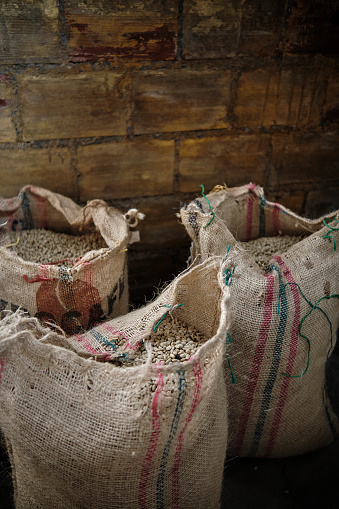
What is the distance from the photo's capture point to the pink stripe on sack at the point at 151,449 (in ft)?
3.42

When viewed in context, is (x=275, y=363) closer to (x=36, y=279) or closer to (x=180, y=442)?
(x=180, y=442)

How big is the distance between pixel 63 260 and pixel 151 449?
77cm

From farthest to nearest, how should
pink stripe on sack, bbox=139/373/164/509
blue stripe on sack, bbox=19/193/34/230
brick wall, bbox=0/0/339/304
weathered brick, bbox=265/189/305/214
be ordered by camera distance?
weathered brick, bbox=265/189/305/214
blue stripe on sack, bbox=19/193/34/230
brick wall, bbox=0/0/339/304
pink stripe on sack, bbox=139/373/164/509

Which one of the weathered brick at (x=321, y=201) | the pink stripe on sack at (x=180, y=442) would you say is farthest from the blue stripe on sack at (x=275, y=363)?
the weathered brick at (x=321, y=201)

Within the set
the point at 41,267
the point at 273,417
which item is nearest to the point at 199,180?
the point at 41,267

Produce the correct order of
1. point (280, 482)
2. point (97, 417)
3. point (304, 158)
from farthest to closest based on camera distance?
point (304, 158) < point (280, 482) < point (97, 417)

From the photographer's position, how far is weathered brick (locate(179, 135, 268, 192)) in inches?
81.3

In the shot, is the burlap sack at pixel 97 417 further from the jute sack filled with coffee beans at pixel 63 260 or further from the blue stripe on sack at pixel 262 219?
the blue stripe on sack at pixel 262 219

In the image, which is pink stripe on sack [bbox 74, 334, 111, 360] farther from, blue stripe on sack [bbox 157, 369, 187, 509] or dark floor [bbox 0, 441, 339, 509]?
dark floor [bbox 0, 441, 339, 509]

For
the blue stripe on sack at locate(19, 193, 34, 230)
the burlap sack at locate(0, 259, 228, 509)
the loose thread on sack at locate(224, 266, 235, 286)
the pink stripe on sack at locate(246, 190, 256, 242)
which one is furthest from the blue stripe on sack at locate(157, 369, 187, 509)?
the blue stripe on sack at locate(19, 193, 34, 230)

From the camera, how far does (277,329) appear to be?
1455 millimetres

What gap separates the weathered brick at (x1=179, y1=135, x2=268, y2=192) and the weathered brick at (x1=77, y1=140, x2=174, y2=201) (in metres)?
0.08

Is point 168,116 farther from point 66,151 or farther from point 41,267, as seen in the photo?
point 41,267

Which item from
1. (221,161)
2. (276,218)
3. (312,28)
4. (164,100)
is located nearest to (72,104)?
(164,100)
